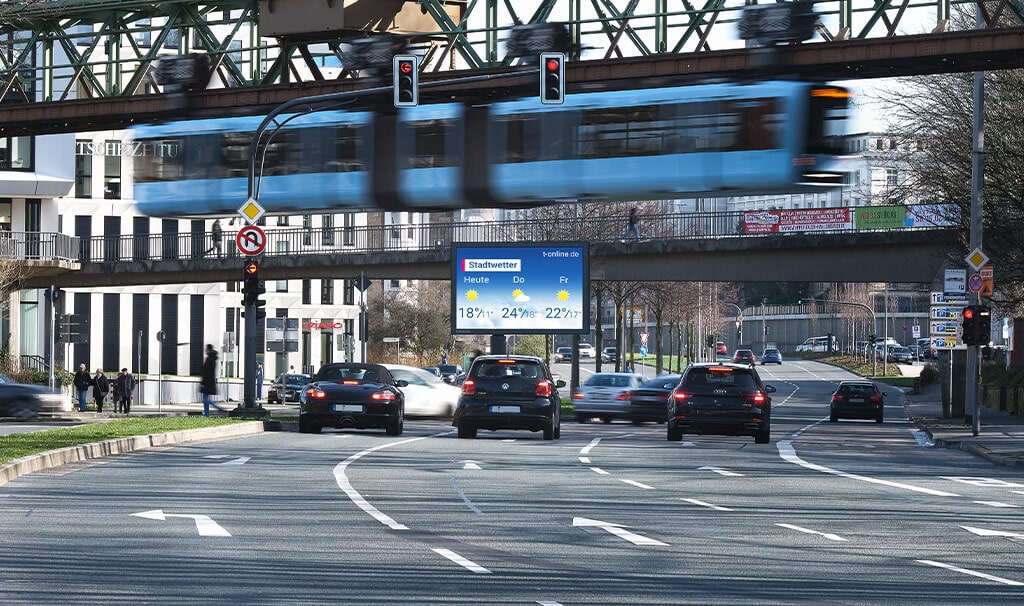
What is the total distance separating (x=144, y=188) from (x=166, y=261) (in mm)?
27953

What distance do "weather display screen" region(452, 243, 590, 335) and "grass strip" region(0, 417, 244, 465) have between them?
59.1ft

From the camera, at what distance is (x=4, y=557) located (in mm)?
12000

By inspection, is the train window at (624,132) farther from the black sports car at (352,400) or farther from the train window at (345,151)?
the black sports car at (352,400)

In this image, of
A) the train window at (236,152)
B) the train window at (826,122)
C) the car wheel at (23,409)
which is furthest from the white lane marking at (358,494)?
the car wheel at (23,409)

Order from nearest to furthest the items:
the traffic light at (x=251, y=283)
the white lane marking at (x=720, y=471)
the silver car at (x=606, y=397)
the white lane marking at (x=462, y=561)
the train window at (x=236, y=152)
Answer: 1. the white lane marking at (x=462, y=561)
2. the white lane marking at (x=720, y=471)
3. the traffic light at (x=251, y=283)
4. the train window at (x=236, y=152)
5. the silver car at (x=606, y=397)

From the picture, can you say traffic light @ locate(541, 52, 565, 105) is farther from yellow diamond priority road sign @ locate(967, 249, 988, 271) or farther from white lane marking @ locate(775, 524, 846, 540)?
white lane marking @ locate(775, 524, 846, 540)

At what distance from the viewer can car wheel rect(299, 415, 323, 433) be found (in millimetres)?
33031

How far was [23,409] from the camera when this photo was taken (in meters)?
41.3

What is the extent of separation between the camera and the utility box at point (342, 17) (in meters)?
35.2

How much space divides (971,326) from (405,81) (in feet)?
44.9

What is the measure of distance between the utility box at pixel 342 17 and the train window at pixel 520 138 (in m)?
2.46

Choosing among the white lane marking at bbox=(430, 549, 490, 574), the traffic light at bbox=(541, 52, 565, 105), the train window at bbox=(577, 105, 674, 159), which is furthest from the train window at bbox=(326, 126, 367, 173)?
the white lane marking at bbox=(430, 549, 490, 574)

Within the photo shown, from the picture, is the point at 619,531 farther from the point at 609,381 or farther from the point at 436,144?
the point at 609,381

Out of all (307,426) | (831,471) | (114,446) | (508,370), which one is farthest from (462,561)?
(307,426)
